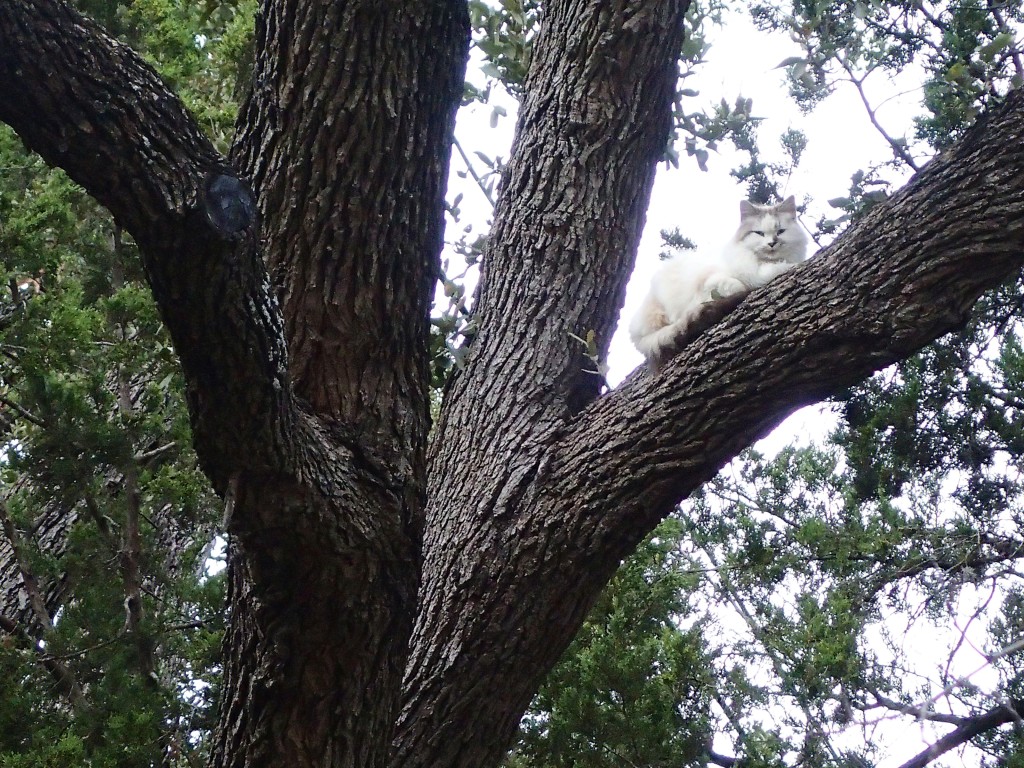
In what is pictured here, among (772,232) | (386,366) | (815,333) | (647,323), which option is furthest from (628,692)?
(386,366)

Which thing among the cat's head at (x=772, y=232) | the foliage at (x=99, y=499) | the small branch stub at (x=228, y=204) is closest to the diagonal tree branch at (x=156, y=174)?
the small branch stub at (x=228, y=204)

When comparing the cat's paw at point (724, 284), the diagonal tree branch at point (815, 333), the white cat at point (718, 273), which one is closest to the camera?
the diagonal tree branch at point (815, 333)

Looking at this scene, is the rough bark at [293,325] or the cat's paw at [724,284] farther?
the cat's paw at [724,284]

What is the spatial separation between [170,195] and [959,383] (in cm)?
378

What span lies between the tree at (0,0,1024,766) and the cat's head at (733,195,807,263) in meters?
1.44

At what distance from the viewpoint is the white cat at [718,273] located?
288 centimetres

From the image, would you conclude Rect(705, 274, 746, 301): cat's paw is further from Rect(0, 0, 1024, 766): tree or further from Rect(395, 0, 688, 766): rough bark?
Rect(0, 0, 1024, 766): tree

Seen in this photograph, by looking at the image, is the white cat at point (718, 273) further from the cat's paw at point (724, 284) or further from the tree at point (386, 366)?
the tree at point (386, 366)

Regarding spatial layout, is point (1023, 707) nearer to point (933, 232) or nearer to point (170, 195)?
point (933, 232)

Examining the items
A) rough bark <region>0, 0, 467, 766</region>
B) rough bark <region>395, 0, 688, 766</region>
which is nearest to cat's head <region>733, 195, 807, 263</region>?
rough bark <region>395, 0, 688, 766</region>

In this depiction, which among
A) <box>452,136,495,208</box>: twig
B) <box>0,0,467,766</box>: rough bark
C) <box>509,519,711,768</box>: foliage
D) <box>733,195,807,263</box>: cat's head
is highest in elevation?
<box>733,195,807,263</box>: cat's head

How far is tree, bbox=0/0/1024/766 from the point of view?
56.7 inches

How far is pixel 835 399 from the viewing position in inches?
172

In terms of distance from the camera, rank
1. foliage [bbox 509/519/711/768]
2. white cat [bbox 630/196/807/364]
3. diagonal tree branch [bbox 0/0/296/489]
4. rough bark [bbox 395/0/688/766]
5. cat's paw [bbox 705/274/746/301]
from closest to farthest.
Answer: diagonal tree branch [bbox 0/0/296/489]
rough bark [bbox 395/0/688/766]
white cat [bbox 630/196/807/364]
cat's paw [bbox 705/274/746/301]
foliage [bbox 509/519/711/768]
